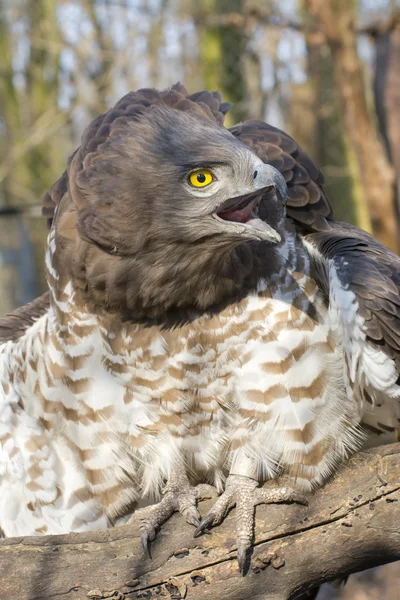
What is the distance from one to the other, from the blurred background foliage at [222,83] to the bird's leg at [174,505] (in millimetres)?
4384

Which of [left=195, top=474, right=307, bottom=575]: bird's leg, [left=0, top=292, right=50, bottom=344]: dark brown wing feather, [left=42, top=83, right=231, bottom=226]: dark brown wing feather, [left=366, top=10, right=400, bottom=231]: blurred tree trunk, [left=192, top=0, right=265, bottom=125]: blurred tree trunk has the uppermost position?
[left=192, top=0, right=265, bottom=125]: blurred tree trunk

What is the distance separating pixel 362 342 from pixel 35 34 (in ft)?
43.7

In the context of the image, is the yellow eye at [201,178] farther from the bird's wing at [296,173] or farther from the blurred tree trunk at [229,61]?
the blurred tree trunk at [229,61]

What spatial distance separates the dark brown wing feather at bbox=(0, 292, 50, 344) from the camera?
4004 millimetres

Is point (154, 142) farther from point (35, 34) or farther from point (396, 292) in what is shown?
point (35, 34)

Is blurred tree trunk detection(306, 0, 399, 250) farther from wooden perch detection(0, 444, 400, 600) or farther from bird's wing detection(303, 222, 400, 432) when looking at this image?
wooden perch detection(0, 444, 400, 600)

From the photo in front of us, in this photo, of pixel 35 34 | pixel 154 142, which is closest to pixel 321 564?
pixel 154 142

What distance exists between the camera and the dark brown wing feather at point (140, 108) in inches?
131

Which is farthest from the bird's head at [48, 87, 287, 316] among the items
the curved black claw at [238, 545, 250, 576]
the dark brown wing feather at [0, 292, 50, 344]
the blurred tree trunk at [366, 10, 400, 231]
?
the blurred tree trunk at [366, 10, 400, 231]

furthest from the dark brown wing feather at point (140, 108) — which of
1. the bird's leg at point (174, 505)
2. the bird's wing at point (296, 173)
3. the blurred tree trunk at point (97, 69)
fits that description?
the blurred tree trunk at point (97, 69)

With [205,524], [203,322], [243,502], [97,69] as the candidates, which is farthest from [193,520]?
[97,69]

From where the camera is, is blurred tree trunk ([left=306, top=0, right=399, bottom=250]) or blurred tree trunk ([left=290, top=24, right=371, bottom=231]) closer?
blurred tree trunk ([left=306, top=0, right=399, bottom=250])

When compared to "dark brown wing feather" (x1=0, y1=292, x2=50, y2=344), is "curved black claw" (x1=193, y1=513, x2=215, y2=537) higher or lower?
lower

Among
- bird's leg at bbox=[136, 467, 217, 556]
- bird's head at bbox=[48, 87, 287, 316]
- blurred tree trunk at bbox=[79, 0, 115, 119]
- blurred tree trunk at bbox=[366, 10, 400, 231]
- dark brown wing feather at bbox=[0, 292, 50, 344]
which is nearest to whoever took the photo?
bird's head at bbox=[48, 87, 287, 316]
